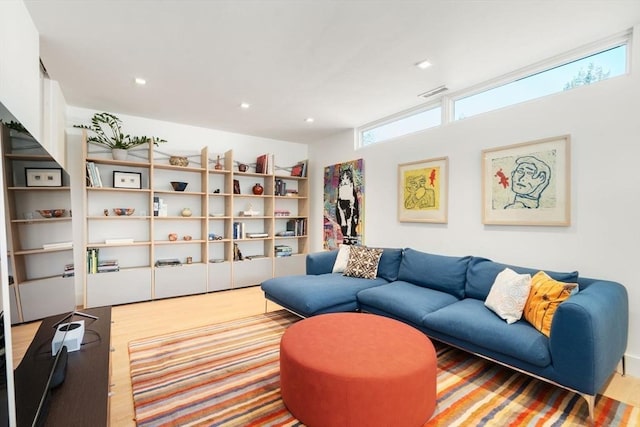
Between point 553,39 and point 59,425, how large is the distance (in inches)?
146

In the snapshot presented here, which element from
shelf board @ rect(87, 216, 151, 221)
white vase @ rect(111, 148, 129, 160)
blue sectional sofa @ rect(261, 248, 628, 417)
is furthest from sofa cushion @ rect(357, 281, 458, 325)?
white vase @ rect(111, 148, 129, 160)

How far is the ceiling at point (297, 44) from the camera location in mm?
1989

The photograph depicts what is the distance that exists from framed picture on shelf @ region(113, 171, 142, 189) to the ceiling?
0.90 metres

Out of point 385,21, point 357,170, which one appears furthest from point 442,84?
point 357,170

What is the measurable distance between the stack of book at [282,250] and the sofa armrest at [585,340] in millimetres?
3967

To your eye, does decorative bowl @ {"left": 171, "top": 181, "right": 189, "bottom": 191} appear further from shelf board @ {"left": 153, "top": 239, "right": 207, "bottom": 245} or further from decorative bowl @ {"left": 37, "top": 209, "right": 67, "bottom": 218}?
decorative bowl @ {"left": 37, "top": 209, "right": 67, "bottom": 218}

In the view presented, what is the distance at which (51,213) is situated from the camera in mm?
1260

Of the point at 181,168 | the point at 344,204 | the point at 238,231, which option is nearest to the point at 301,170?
the point at 344,204

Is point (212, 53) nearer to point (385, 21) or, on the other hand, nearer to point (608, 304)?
point (385, 21)

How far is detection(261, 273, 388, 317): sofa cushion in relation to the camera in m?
2.94

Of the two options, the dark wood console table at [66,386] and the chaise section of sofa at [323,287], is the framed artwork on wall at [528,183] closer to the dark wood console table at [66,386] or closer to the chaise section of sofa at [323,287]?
the chaise section of sofa at [323,287]

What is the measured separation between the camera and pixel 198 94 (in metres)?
3.39

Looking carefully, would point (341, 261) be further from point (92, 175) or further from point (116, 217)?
point (92, 175)

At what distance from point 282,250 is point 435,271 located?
9.27 feet
